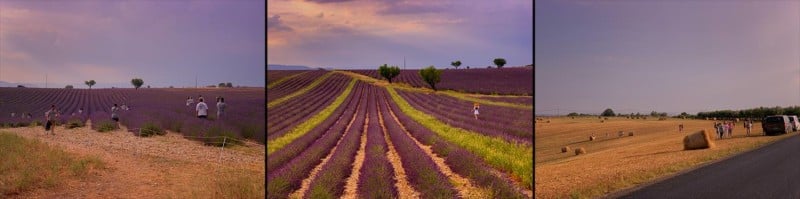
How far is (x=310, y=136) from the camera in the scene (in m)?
7.66

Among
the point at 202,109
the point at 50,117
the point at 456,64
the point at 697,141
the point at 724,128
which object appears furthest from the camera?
the point at 724,128

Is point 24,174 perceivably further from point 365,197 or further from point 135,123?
point 135,123

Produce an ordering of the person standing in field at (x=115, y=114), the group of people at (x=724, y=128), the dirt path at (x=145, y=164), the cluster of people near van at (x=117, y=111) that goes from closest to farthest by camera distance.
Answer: the dirt path at (x=145, y=164)
the cluster of people near van at (x=117, y=111)
the person standing in field at (x=115, y=114)
the group of people at (x=724, y=128)

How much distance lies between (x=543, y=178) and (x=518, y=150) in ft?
26.5

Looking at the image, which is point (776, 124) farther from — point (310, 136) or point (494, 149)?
point (310, 136)

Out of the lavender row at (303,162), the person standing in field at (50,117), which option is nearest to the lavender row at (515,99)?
the lavender row at (303,162)

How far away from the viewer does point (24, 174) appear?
46.9 ft

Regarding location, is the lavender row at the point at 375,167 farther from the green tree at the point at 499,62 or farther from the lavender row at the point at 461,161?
the green tree at the point at 499,62

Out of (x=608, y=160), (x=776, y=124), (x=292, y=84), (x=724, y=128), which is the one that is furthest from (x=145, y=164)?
(x=776, y=124)

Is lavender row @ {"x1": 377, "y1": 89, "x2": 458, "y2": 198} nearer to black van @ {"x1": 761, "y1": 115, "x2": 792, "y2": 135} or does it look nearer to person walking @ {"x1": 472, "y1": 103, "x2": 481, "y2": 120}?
person walking @ {"x1": 472, "y1": 103, "x2": 481, "y2": 120}

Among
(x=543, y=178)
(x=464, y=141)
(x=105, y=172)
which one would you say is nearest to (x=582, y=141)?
(x=543, y=178)

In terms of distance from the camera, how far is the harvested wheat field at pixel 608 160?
13258 millimetres

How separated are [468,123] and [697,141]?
25024 mm

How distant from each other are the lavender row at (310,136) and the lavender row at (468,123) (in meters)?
0.66
